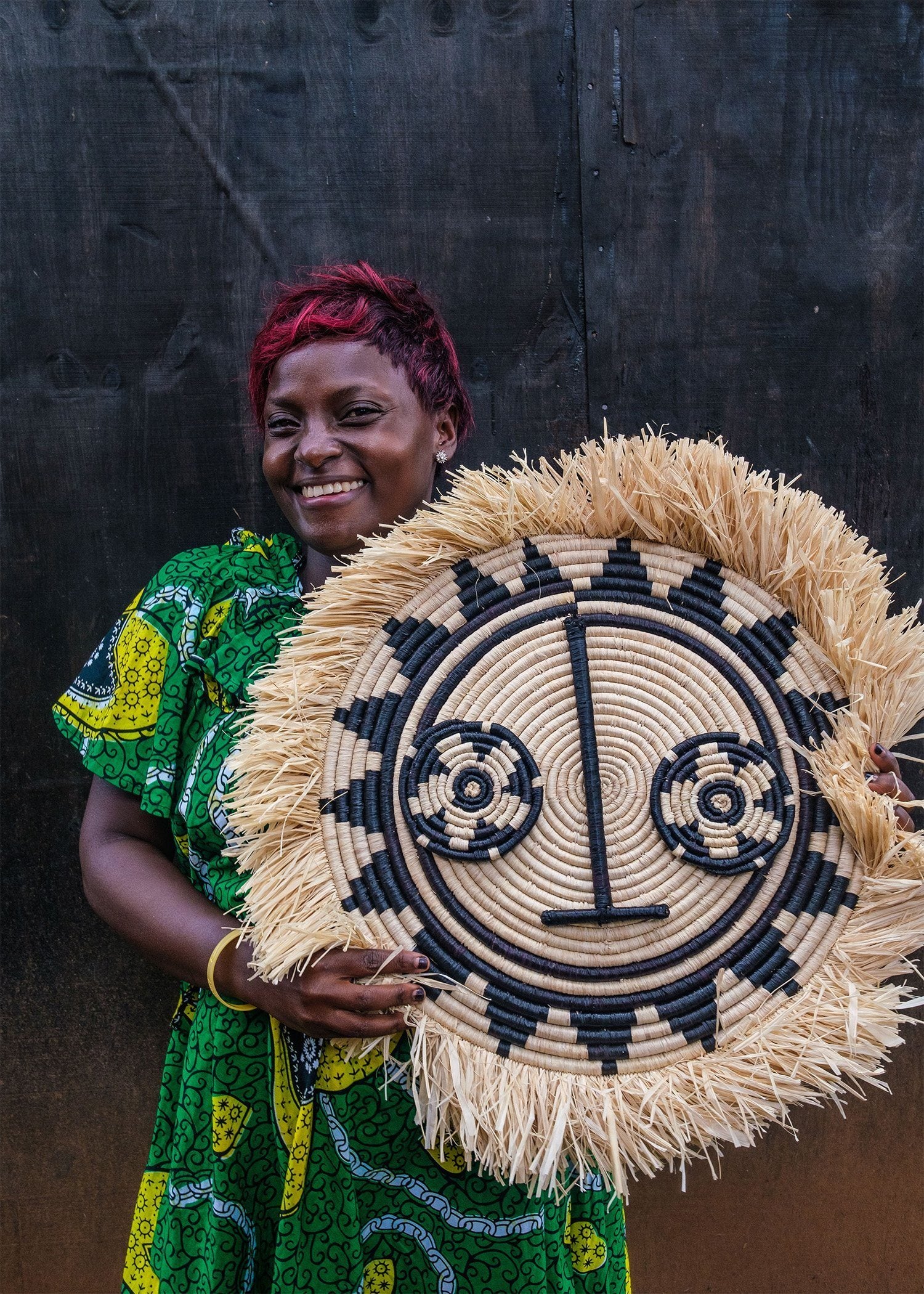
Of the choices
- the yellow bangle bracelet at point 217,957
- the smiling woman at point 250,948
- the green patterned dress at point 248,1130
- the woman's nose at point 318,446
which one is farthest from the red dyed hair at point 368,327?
the yellow bangle bracelet at point 217,957

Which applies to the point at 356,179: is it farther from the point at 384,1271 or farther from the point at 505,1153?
the point at 384,1271

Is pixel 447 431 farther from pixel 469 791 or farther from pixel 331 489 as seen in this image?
pixel 469 791

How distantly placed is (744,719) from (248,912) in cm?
57

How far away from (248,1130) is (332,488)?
2.66ft

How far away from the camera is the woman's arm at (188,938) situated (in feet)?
3.10

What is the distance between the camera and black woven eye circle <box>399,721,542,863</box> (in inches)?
38.6

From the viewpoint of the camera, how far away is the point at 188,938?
1.14m

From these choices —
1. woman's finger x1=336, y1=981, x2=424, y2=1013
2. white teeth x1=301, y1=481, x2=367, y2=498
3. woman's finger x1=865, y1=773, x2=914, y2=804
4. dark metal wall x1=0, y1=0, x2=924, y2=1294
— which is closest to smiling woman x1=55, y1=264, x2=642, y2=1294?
white teeth x1=301, y1=481, x2=367, y2=498

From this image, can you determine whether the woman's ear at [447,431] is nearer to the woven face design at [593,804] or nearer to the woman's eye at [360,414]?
the woman's eye at [360,414]

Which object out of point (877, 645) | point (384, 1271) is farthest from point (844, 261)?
point (384, 1271)

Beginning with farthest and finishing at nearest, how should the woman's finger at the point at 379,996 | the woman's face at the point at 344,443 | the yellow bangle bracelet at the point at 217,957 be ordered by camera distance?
the woman's face at the point at 344,443, the yellow bangle bracelet at the point at 217,957, the woman's finger at the point at 379,996

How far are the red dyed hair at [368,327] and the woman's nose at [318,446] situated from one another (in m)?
0.12

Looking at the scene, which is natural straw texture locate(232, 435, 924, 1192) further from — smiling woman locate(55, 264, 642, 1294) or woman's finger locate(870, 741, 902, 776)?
smiling woman locate(55, 264, 642, 1294)

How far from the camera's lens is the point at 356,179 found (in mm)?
1606
